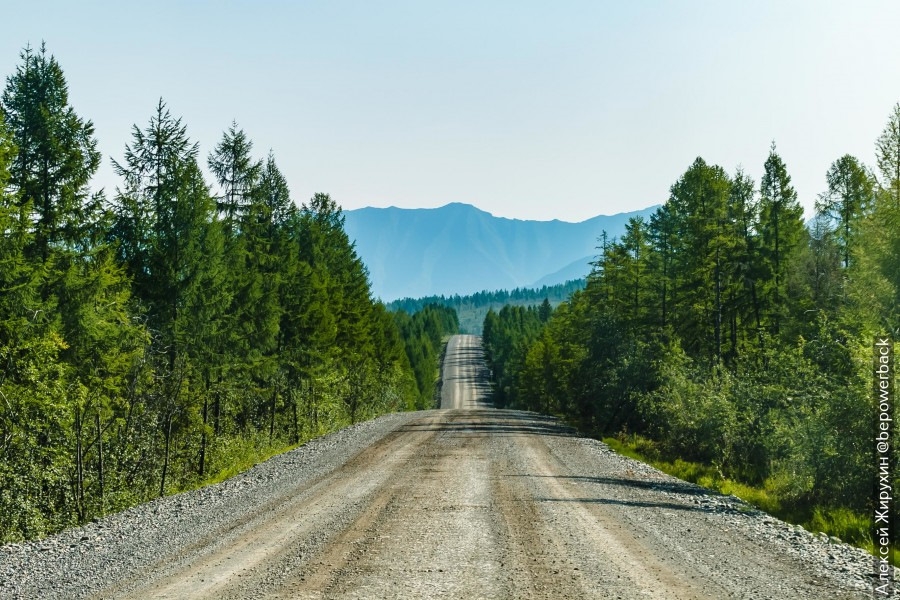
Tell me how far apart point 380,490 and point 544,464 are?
19.8ft

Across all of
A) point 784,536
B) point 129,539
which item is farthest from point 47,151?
point 784,536

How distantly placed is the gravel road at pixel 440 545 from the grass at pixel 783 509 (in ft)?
2.12

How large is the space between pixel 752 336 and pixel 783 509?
2924cm

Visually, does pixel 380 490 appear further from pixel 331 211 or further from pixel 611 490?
pixel 331 211

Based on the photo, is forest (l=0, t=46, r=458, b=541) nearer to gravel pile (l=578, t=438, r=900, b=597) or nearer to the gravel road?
the gravel road

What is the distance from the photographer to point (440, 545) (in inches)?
344

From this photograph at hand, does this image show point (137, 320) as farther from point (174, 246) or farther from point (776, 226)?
point (776, 226)

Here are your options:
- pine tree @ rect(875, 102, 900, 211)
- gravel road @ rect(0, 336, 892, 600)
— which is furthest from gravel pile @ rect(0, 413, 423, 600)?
pine tree @ rect(875, 102, 900, 211)

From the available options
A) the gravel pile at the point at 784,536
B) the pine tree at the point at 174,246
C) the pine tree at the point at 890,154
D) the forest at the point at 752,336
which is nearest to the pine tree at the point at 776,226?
the forest at the point at 752,336

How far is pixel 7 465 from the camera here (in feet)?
41.4

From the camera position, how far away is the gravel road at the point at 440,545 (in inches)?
278

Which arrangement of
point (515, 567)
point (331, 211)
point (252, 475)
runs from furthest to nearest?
point (331, 211)
point (252, 475)
point (515, 567)

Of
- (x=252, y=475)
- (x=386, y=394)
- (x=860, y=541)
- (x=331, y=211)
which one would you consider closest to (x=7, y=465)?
(x=252, y=475)

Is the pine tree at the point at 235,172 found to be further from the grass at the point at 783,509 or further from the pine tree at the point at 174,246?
the grass at the point at 783,509
